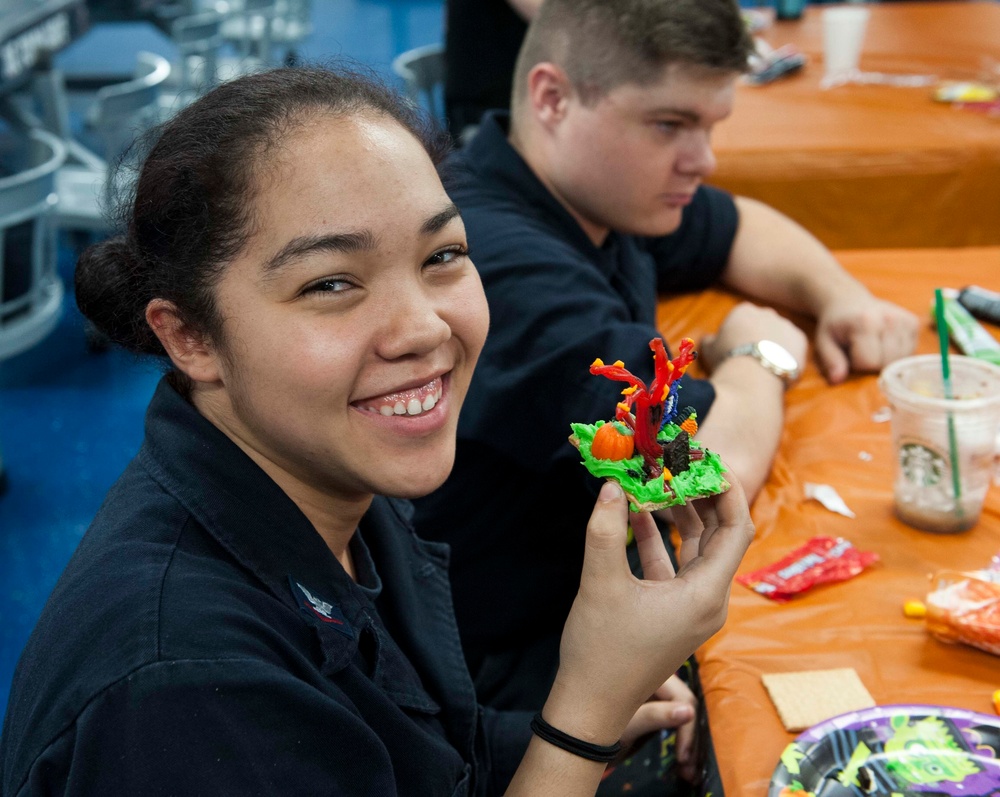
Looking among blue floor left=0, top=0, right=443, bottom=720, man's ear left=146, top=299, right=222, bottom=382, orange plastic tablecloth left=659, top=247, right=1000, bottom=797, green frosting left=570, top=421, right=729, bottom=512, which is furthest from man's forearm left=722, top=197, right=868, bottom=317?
man's ear left=146, top=299, right=222, bottom=382


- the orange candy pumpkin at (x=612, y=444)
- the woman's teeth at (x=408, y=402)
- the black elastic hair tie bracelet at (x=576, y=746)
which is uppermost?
the woman's teeth at (x=408, y=402)

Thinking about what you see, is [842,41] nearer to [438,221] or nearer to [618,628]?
[438,221]

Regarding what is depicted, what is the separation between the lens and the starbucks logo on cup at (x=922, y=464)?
1448 millimetres

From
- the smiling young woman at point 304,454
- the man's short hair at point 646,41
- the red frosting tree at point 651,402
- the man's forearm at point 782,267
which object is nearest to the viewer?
the smiling young woman at point 304,454

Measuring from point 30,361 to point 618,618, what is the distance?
3998 millimetres

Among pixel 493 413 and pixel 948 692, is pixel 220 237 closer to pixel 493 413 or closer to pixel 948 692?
pixel 493 413

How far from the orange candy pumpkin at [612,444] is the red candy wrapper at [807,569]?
0.36 m

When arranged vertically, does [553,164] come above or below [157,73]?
above

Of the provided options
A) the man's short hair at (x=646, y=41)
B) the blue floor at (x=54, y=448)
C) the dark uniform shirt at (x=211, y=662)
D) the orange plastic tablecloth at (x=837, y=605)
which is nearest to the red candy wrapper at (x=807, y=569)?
the orange plastic tablecloth at (x=837, y=605)

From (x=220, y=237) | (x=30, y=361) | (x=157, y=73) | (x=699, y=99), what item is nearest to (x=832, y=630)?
(x=220, y=237)

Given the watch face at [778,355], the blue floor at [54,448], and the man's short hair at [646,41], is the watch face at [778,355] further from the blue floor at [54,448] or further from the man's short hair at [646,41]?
the blue floor at [54,448]

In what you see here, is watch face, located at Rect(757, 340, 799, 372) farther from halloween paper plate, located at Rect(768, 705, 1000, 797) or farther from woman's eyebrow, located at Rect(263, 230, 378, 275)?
woman's eyebrow, located at Rect(263, 230, 378, 275)

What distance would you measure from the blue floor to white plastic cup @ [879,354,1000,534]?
1.55 meters

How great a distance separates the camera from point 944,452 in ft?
4.72
